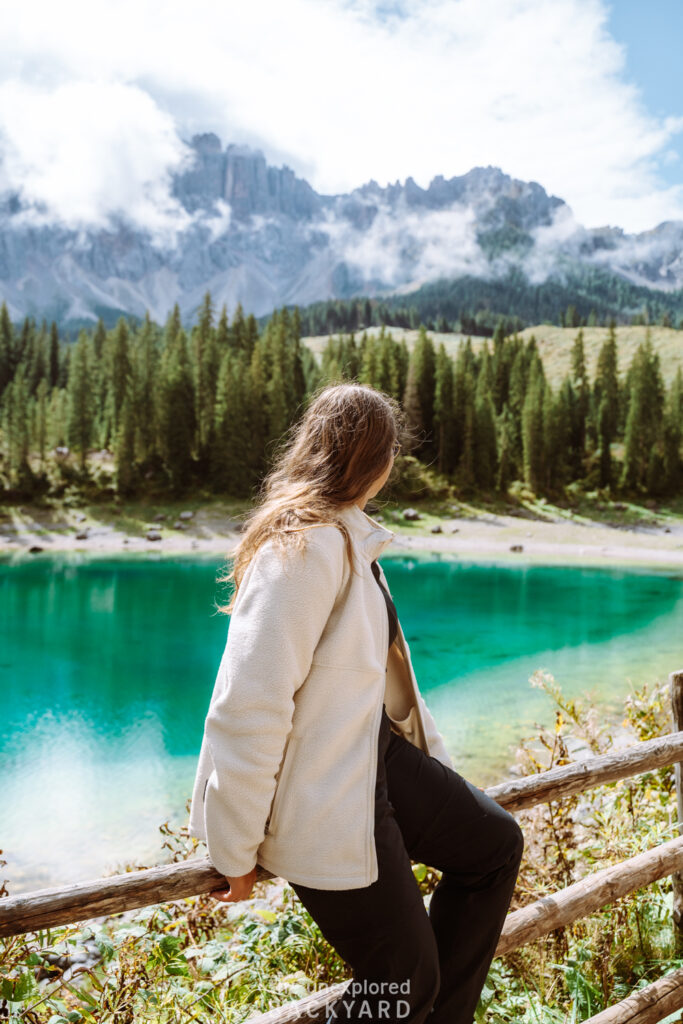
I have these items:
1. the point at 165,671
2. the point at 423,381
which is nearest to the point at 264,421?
the point at 423,381

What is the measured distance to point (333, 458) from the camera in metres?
1.84

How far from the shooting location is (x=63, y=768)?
32.2ft

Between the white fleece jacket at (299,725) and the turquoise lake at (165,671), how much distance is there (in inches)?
185

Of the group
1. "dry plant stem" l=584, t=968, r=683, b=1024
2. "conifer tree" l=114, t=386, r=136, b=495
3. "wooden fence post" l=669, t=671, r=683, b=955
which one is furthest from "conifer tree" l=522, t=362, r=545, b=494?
"dry plant stem" l=584, t=968, r=683, b=1024

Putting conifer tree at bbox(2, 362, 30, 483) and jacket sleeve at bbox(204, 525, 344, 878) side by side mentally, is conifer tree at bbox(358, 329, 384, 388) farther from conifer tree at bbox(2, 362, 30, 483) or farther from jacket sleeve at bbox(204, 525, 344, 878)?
jacket sleeve at bbox(204, 525, 344, 878)

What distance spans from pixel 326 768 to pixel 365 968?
0.47 metres

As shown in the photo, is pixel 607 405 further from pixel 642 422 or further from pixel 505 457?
pixel 505 457

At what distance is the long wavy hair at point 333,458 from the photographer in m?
1.77

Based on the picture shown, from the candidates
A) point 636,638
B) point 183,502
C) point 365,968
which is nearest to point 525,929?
point 365,968

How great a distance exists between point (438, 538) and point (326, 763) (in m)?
35.8

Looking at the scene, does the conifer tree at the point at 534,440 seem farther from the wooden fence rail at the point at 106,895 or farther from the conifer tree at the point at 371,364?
the wooden fence rail at the point at 106,895

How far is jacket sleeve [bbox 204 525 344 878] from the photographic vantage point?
153cm

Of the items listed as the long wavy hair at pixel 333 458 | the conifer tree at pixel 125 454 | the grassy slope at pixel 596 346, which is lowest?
the conifer tree at pixel 125 454

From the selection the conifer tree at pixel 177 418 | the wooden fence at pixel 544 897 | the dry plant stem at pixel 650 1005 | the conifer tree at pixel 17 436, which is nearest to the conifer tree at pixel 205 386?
the conifer tree at pixel 177 418
